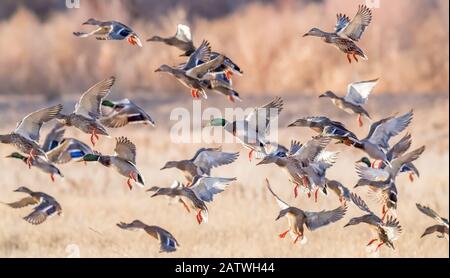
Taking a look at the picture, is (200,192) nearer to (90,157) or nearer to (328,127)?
(90,157)

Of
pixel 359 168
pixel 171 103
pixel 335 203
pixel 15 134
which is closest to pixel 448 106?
pixel 171 103

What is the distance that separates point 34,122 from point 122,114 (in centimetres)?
62

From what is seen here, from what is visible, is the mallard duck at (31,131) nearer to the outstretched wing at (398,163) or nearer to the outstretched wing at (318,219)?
the outstretched wing at (318,219)

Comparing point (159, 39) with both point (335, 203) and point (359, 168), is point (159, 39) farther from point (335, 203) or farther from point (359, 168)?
point (335, 203)

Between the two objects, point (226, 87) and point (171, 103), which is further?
point (171, 103)

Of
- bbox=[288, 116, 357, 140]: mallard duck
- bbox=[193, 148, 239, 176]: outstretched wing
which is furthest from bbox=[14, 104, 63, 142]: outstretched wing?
bbox=[288, 116, 357, 140]: mallard duck

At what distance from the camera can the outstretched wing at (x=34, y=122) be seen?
908 cm

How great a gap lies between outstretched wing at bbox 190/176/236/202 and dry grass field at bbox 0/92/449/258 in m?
2.30

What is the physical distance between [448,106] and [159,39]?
377 inches

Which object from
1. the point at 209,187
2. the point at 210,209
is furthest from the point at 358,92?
the point at 210,209

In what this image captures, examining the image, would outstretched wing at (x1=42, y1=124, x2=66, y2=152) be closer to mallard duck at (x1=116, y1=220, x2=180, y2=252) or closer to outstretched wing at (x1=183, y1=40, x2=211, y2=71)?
mallard duck at (x1=116, y1=220, x2=180, y2=252)

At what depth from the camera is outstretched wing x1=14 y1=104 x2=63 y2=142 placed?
9078 millimetres

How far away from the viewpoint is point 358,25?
9.53 metres
